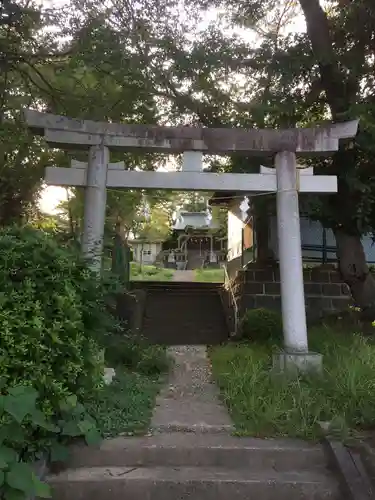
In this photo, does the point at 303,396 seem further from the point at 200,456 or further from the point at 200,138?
the point at 200,138

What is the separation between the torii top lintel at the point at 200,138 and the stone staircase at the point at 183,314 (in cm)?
482

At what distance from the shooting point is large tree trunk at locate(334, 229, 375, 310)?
28.4 feet

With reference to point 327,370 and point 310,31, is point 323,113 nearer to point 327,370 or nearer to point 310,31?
point 310,31

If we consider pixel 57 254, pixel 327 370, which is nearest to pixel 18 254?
pixel 57 254

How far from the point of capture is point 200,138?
20.8 ft

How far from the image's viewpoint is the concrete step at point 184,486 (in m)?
3.67

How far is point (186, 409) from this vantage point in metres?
5.04

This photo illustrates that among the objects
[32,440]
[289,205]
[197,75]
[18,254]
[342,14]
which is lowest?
[32,440]

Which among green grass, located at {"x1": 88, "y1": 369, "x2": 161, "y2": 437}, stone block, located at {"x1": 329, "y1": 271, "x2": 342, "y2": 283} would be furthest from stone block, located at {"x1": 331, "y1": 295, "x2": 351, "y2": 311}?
green grass, located at {"x1": 88, "y1": 369, "x2": 161, "y2": 437}

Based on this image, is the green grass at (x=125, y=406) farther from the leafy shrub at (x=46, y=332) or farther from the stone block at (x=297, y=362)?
the stone block at (x=297, y=362)

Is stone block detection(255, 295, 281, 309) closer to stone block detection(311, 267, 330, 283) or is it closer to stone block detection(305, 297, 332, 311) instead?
stone block detection(305, 297, 332, 311)

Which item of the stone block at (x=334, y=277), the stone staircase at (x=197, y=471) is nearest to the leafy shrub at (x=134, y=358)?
the stone staircase at (x=197, y=471)

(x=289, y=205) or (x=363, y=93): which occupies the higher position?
(x=363, y=93)

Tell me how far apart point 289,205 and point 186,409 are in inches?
116
